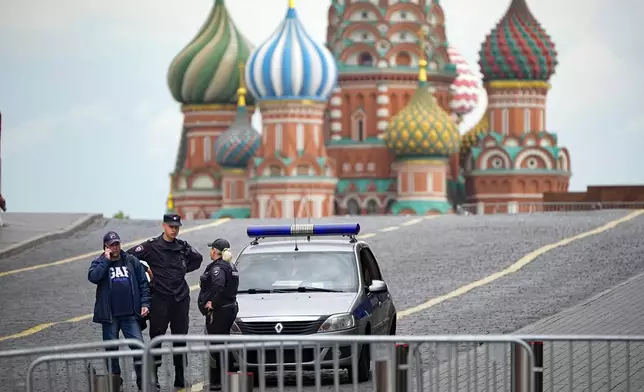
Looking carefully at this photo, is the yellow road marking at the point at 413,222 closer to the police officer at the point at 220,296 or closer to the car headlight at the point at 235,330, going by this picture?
the car headlight at the point at 235,330

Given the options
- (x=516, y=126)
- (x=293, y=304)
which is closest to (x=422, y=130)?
(x=516, y=126)

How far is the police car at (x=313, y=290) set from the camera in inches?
616

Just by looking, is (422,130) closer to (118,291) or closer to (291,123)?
(291,123)

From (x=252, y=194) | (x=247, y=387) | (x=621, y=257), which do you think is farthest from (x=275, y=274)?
(x=252, y=194)

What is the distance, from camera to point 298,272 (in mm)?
16906

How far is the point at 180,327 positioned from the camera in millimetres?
15742

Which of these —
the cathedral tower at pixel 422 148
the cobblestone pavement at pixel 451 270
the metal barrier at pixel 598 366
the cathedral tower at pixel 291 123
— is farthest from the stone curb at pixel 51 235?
the cathedral tower at pixel 422 148

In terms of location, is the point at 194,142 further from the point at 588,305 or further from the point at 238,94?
the point at 588,305

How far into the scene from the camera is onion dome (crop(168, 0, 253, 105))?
10931 centimetres

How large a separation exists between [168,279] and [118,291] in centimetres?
69

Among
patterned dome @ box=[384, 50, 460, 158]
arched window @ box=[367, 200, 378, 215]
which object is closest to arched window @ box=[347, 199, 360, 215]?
arched window @ box=[367, 200, 378, 215]

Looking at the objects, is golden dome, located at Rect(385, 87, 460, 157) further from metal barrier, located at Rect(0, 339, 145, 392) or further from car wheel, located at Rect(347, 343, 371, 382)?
metal barrier, located at Rect(0, 339, 145, 392)

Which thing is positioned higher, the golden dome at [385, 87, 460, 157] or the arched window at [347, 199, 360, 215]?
the golden dome at [385, 87, 460, 157]

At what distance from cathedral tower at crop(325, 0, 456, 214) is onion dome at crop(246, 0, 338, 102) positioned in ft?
13.8
